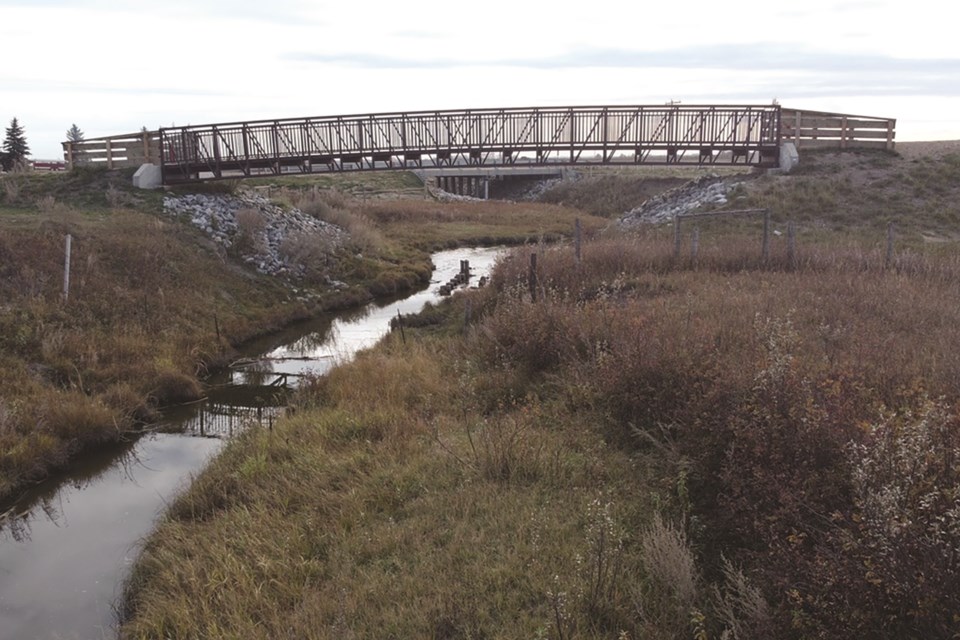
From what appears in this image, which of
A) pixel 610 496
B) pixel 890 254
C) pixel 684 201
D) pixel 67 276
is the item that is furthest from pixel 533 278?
pixel 684 201

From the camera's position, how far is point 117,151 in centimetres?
2686

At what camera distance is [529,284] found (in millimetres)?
14062

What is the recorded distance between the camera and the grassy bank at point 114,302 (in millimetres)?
11109

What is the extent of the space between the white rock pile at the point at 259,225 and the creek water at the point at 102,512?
297 inches

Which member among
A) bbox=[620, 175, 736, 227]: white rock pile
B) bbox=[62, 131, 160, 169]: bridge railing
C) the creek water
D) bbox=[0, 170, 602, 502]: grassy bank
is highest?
bbox=[62, 131, 160, 169]: bridge railing

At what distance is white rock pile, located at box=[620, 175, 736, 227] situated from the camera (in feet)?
90.9

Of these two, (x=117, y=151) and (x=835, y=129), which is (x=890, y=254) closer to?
(x=835, y=129)

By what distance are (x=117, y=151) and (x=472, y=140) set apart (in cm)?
1401

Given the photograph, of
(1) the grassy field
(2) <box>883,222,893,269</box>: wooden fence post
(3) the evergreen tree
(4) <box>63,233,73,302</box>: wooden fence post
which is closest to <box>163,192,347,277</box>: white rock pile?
(4) <box>63,233,73,302</box>: wooden fence post

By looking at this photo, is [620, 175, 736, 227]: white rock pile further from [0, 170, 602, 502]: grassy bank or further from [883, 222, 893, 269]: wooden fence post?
Result: [883, 222, 893, 269]: wooden fence post

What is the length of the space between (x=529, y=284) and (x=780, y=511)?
9579 mm

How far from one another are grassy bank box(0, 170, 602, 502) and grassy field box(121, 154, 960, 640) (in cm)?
332

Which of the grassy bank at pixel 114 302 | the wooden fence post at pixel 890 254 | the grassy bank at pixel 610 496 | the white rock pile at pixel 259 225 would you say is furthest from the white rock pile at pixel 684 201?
the grassy bank at pixel 610 496

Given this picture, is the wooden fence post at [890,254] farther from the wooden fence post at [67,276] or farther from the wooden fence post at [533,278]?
the wooden fence post at [67,276]
